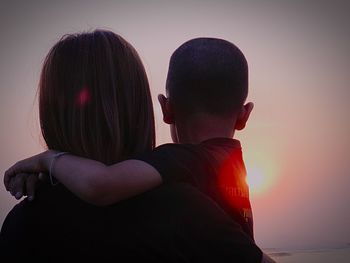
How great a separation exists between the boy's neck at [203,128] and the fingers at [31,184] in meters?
0.97

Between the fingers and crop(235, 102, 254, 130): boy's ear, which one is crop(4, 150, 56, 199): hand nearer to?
the fingers

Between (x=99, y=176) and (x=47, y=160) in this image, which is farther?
(x=47, y=160)

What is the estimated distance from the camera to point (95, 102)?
5.94ft

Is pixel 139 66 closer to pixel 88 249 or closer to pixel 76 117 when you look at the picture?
pixel 76 117

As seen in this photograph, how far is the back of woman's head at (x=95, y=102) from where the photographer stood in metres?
1.81

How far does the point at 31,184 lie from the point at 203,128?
1071 mm

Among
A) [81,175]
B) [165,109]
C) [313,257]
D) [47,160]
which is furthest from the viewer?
[313,257]

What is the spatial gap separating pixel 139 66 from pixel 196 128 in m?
0.66

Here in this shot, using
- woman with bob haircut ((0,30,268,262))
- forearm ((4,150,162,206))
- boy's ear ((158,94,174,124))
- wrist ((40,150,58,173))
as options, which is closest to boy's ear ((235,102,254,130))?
boy's ear ((158,94,174,124))

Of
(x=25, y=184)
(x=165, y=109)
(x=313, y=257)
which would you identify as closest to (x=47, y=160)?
(x=25, y=184)

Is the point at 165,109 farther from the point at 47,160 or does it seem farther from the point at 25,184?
the point at 25,184

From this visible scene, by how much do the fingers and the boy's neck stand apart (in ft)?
3.19

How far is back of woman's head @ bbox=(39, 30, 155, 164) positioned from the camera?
71.4 inches

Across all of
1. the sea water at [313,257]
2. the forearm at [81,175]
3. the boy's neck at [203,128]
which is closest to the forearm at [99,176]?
the forearm at [81,175]
